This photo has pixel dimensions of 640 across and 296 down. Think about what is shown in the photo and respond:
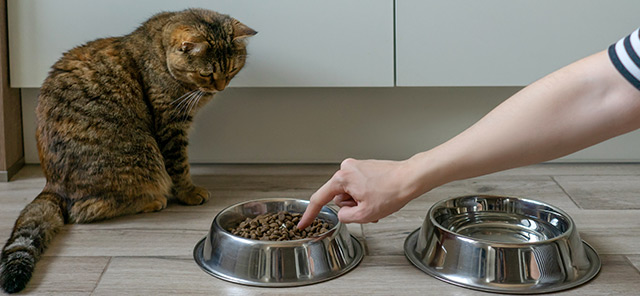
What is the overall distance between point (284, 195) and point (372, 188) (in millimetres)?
789

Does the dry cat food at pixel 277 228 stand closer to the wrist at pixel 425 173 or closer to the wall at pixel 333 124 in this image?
the wrist at pixel 425 173

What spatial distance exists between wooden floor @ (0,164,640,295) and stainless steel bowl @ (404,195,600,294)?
28mm

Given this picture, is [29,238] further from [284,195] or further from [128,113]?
[284,195]

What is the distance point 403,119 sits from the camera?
2303 millimetres

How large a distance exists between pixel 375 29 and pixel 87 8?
0.86 m

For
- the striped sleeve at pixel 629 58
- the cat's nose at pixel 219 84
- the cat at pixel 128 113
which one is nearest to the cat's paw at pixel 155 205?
the cat at pixel 128 113

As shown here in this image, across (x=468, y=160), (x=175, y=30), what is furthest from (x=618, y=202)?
(x=175, y=30)

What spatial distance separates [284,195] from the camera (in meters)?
2.04

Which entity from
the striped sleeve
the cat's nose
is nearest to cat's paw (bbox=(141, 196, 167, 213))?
the cat's nose

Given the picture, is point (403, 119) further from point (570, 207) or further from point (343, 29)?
point (570, 207)

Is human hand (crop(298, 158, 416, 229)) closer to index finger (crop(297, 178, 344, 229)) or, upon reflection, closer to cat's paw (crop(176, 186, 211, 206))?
index finger (crop(297, 178, 344, 229))

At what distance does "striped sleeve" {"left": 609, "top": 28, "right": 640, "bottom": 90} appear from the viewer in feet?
3.13

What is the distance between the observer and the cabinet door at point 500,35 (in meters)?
2.03

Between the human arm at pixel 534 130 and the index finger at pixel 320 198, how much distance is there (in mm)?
94
